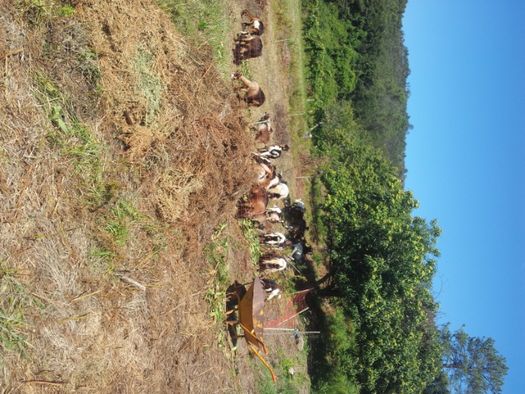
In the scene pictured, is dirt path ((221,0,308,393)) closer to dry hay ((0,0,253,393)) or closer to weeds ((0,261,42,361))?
dry hay ((0,0,253,393))

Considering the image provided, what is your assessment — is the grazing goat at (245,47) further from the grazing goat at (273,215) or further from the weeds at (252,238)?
the weeds at (252,238)

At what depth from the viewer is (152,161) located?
7.48 meters

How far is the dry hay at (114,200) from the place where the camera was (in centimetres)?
522

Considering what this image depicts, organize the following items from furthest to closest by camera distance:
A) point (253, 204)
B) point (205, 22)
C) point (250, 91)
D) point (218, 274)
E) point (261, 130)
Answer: point (261, 130) < point (250, 91) < point (253, 204) < point (205, 22) < point (218, 274)

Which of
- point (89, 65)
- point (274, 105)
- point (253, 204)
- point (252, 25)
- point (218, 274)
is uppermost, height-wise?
point (252, 25)

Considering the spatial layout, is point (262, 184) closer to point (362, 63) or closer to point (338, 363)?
point (338, 363)

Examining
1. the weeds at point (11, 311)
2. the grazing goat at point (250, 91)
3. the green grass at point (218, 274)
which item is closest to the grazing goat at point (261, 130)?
the grazing goat at point (250, 91)

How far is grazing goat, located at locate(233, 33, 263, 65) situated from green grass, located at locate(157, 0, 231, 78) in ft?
1.56

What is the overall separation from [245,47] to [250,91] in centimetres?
118

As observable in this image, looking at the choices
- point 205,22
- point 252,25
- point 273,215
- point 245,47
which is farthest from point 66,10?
point 252,25

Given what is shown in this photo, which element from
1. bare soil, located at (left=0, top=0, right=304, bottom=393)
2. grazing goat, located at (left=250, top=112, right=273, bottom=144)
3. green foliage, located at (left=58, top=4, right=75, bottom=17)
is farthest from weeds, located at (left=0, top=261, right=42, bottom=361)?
grazing goat, located at (left=250, top=112, right=273, bottom=144)

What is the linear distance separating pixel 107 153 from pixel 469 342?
68.4 feet

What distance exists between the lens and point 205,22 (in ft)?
35.0

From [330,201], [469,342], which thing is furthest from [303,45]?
[469,342]
